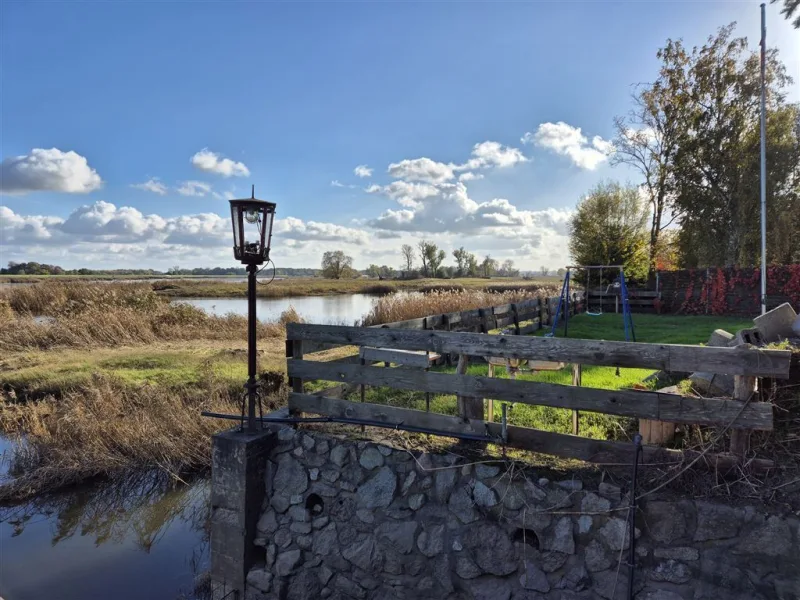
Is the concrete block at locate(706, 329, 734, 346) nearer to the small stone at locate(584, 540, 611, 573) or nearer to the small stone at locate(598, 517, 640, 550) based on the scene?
the small stone at locate(598, 517, 640, 550)

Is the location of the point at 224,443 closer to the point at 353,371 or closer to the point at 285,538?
the point at 285,538

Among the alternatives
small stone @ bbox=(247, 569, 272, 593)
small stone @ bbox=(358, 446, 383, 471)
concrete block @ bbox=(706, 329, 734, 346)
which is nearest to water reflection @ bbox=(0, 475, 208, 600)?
small stone @ bbox=(247, 569, 272, 593)

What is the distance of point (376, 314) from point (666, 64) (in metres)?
16.6

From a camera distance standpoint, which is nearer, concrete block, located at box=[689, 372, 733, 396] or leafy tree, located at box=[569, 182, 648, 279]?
concrete block, located at box=[689, 372, 733, 396]

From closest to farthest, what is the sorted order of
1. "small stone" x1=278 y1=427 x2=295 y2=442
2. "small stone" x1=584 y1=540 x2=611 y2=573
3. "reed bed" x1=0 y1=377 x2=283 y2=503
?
"small stone" x1=584 y1=540 x2=611 y2=573, "small stone" x1=278 y1=427 x2=295 y2=442, "reed bed" x1=0 y1=377 x2=283 y2=503

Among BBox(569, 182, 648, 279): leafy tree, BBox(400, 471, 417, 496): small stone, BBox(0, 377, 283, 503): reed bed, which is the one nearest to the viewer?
BBox(400, 471, 417, 496): small stone

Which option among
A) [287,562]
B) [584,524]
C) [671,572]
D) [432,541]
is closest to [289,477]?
[287,562]

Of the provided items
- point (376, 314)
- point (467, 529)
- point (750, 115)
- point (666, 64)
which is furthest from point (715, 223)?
point (467, 529)

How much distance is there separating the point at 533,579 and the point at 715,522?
1.15 metres

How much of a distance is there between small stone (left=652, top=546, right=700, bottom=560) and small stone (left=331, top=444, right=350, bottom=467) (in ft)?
7.16

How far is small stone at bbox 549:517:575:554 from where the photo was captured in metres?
3.01

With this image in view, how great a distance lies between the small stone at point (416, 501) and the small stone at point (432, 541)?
172 millimetres

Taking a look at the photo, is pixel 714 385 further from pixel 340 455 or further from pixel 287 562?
pixel 287 562

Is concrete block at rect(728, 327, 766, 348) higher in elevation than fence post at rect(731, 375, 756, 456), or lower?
higher
